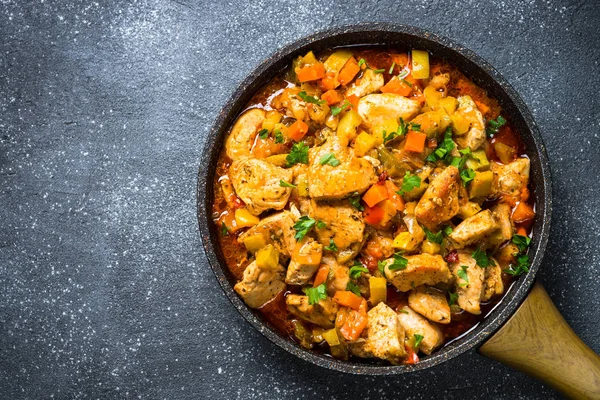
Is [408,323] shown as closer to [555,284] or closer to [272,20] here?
[555,284]

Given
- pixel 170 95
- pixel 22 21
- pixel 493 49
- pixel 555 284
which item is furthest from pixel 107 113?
pixel 555 284

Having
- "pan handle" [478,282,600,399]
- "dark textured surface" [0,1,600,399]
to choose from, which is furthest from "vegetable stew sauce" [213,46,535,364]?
"dark textured surface" [0,1,600,399]

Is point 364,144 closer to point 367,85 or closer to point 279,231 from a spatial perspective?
point 367,85

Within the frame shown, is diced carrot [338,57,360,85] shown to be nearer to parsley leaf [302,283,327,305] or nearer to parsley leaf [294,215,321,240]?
parsley leaf [294,215,321,240]

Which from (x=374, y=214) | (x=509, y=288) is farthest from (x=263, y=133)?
(x=509, y=288)

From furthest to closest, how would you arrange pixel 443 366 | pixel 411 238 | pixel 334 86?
pixel 443 366 → pixel 334 86 → pixel 411 238

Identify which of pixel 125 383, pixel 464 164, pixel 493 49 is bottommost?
pixel 125 383

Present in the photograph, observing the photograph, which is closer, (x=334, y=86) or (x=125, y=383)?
(x=334, y=86)
